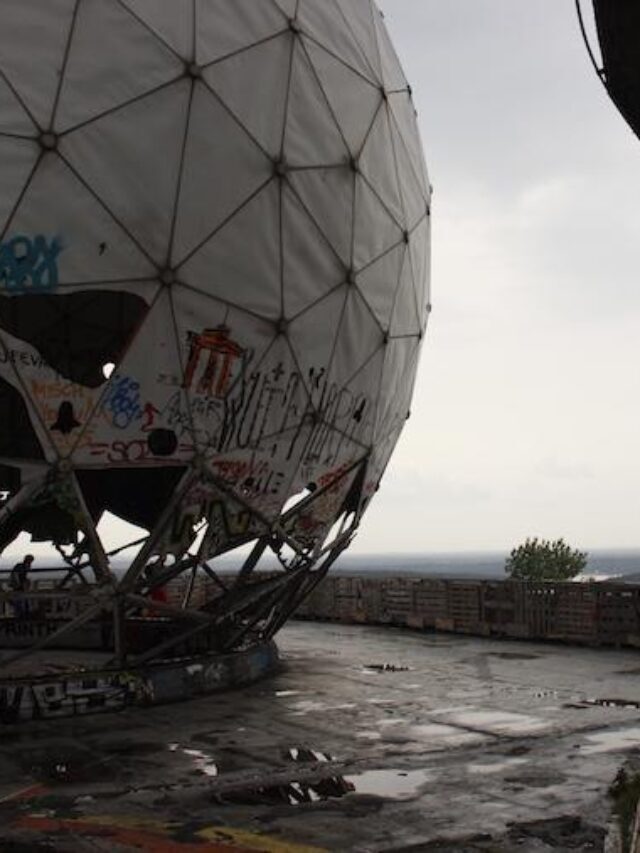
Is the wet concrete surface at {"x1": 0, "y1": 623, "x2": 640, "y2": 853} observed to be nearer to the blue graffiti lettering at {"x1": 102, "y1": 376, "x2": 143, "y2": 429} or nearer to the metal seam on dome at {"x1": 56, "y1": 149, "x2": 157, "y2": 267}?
the blue graffiti lettering at {"x1": 102, "y1": 376, "x2": 143, "y2": 429}

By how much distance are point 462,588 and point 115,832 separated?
791 inches

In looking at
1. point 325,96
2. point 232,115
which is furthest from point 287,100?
point 232,115

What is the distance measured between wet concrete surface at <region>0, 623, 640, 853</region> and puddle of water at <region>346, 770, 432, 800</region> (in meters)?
0.02

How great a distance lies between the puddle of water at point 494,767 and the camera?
1005 centimetres

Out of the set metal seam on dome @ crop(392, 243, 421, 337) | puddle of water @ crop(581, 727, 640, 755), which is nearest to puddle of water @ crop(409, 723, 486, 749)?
puddle of water @ crop(581, 727, 640, 755)

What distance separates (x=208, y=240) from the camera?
1261cm

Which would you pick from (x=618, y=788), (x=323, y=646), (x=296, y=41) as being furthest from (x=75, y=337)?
(x=618, y=788)

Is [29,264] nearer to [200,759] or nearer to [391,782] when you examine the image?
[200,759]

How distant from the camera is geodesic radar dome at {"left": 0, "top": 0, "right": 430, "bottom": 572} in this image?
11820 millimetres

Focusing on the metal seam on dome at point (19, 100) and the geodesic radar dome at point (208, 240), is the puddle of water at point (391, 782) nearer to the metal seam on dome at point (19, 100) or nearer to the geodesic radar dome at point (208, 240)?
the geodesic radar dome at point (208, 240)

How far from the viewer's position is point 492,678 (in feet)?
57.4

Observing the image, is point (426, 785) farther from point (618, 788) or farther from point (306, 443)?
point (306, 443)

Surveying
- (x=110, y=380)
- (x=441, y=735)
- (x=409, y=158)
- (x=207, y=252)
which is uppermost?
(x=409, y=158)

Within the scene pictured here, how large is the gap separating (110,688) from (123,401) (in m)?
4.33
